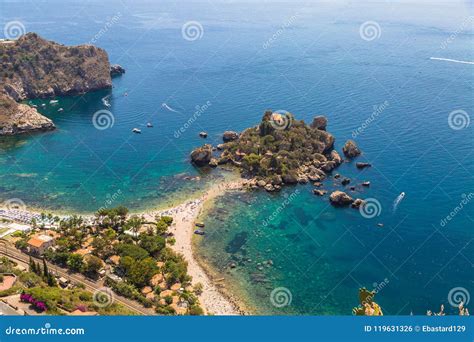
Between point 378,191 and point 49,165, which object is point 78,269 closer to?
point 49,165

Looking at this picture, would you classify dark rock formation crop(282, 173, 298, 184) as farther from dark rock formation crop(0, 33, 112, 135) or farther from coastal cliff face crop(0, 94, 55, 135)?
dark rock formation crop(0, 33, 112, 135)

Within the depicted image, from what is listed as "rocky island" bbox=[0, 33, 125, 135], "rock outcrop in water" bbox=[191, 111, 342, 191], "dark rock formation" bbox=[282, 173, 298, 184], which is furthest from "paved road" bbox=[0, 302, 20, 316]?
"rocky island" bbox=[0, 33, 125, 135]

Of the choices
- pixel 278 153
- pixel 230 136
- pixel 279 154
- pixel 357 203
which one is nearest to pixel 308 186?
pixel 279 154

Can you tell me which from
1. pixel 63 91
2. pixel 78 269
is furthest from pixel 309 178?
pixel 63 91

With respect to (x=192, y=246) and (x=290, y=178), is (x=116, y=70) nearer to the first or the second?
(x=290, y=178)

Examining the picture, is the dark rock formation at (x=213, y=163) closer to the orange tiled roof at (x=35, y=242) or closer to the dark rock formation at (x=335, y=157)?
the dark rock formation at (x=335, y=157)

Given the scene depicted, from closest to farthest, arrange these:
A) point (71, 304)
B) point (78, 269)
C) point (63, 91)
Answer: point (71, 304), point (78, 269), point (63, 91)
